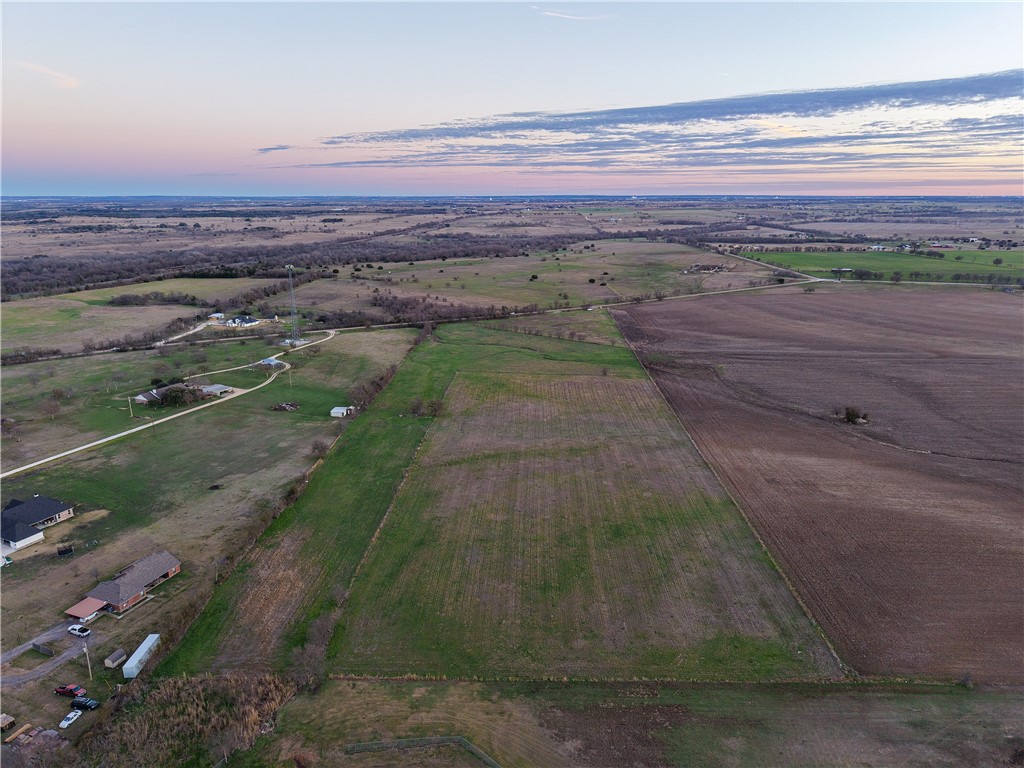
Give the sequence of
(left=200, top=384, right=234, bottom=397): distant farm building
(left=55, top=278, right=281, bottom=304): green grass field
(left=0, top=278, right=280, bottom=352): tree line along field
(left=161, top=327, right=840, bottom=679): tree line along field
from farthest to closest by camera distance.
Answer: (left=55, top=278, right=281, bottom=304): green grass field < (left=0, top=278, right=280, bottom=352): tree line along field < (left=200, top=384, right=234, bottom=397): distant farm building < (left=161, top=327, right=840, bottom=679): tree line along field

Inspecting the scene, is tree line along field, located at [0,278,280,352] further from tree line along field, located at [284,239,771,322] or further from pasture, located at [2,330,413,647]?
pasture, located at [2,330,413,647]

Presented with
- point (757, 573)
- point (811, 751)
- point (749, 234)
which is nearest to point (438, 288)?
point (757, 573)

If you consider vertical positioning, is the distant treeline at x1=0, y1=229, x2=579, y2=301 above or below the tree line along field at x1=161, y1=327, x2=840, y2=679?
above

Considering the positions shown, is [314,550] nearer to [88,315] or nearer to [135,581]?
[135,581]

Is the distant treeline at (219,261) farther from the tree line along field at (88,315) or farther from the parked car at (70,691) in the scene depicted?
the parked car at (70,691)

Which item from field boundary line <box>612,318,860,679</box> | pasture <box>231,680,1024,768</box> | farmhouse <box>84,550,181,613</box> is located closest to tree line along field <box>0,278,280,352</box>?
farmhouse <box>84,550,181,613</box>

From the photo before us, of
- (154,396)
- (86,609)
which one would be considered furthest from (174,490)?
(154,396)
